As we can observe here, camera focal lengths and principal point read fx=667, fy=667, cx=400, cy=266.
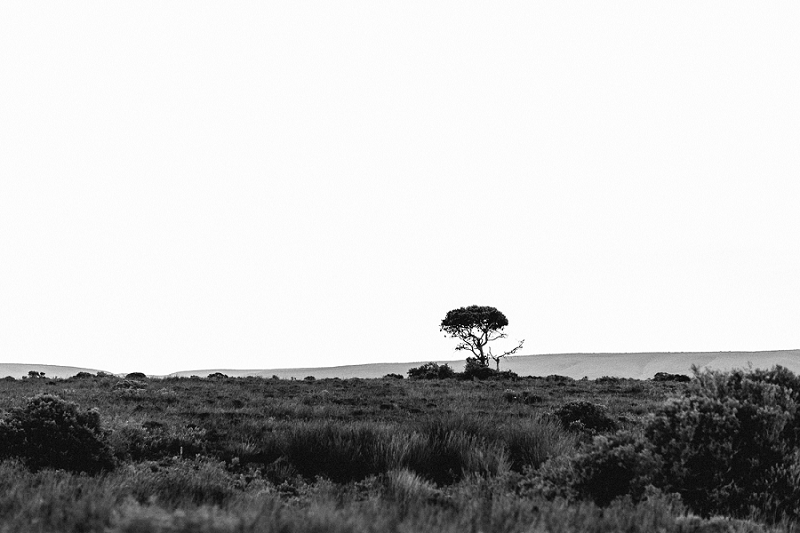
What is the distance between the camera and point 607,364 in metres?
78.4

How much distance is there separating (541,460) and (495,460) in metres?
1.10

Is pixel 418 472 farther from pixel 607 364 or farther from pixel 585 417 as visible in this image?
pixel 607 364

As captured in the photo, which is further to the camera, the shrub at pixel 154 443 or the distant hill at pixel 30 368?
the distant hill at pixel 30 368

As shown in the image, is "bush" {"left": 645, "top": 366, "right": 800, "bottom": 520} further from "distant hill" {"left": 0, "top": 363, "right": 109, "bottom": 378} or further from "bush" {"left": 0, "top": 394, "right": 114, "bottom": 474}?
"distant hill" {"left": 0, "top": 363, "right": 109, "bottom": 378}

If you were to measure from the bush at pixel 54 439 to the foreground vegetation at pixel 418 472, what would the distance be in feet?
0.09

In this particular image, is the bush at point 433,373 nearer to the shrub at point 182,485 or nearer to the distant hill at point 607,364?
the distant hill at point 607,364

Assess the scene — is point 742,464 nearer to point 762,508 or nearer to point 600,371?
point 762,508

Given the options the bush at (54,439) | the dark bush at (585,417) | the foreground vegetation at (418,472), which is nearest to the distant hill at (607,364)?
the dark bush at (585,417)

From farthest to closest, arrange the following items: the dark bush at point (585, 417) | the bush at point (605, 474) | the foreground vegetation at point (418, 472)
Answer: the dark bush at point (585, 417), the bush at point (605, 474), the foreground vegetation at point (418, 472)

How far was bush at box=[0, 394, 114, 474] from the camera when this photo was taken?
9.60 meters

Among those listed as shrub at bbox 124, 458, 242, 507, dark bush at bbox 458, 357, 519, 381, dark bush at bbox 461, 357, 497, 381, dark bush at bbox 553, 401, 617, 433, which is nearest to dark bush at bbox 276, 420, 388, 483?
shrub at bbox 124, 458, 242, 507

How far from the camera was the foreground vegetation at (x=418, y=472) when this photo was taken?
4.94 metres

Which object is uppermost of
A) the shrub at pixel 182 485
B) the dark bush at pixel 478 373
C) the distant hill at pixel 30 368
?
the dark bush at pixel 478 373

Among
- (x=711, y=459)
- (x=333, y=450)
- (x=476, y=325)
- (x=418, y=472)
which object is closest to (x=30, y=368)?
(x=476, y=325)
